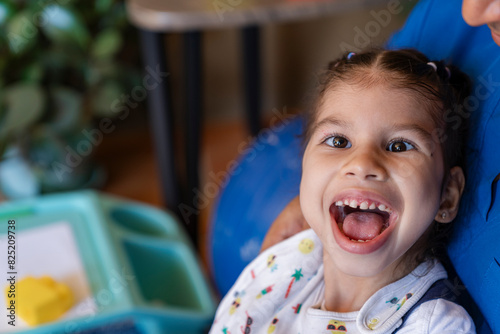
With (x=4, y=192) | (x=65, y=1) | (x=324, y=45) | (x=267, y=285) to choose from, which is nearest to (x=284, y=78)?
(x=324, y=45)

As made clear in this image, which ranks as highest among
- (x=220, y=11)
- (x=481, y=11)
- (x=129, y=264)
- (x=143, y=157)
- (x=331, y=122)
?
(x=481, y=11)

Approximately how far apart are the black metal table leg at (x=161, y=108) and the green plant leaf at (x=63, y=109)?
40 centimetres

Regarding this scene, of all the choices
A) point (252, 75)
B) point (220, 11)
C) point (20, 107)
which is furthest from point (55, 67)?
point (220, 11)

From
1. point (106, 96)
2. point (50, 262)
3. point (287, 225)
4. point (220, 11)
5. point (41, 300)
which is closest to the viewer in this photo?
point (287, 225)

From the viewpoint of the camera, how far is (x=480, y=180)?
741 millimetres

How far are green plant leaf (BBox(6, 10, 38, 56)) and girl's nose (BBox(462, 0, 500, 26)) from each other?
1547mm

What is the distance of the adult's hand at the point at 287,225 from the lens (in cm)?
94

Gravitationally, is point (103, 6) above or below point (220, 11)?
below

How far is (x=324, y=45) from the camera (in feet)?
8.36

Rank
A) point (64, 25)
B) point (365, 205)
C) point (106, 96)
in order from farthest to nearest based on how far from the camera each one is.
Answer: point (106, 96), point (64, 25), point (365, 205)

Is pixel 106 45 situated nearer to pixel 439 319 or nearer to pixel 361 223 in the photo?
pixel 361 223

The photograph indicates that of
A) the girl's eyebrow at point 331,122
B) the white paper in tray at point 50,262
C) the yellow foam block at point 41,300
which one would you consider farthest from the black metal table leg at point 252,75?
the girl's eyebrow at point 331,122

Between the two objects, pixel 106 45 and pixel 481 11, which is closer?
pixel 481 11

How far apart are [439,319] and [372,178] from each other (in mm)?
177
